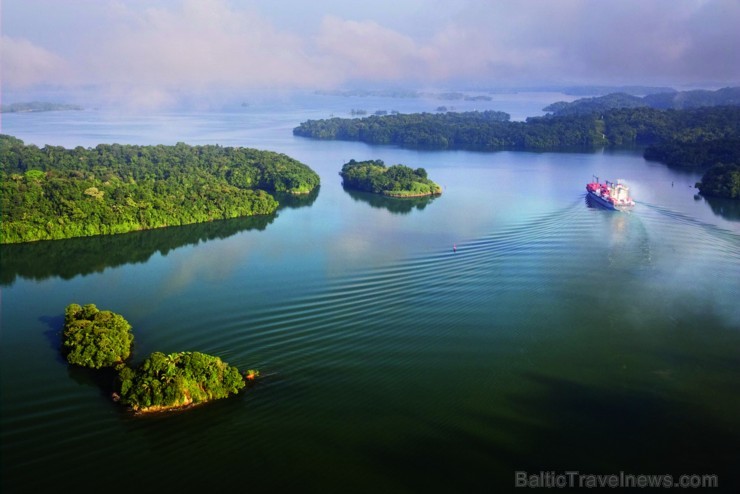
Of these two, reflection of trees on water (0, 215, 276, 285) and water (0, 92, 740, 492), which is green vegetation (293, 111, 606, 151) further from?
reflection of trees on water (0, 215, 276, 285)

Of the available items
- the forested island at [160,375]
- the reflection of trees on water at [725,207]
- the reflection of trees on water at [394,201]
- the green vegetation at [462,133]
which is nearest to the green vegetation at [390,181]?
the reflection of trees on water at [394,201]

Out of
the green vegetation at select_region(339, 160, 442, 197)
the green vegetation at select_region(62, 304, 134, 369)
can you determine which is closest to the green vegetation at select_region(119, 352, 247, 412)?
the green vegetation at select_region(62, 304, 134, 369)

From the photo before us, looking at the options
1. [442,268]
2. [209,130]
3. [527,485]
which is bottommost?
[527,485]

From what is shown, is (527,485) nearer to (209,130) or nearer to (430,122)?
(430,122)

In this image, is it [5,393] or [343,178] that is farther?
[343,178]

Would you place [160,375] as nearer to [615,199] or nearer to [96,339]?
[96,339]

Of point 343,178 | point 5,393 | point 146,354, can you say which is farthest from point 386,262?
point 343,178

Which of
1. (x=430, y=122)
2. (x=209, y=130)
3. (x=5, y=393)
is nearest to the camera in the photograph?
(x=5, y=393)
